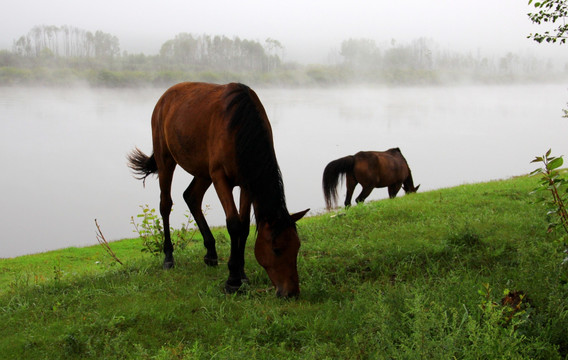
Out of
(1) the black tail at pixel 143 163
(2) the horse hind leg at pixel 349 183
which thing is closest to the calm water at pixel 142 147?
(2) the horse hind leg at pixel 349 183

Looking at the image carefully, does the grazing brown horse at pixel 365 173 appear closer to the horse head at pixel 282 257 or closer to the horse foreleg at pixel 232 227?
the horse foreleg at pixel 232 227

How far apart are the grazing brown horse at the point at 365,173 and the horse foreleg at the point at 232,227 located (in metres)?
6.60

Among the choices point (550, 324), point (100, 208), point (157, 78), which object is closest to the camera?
point (550, 324)

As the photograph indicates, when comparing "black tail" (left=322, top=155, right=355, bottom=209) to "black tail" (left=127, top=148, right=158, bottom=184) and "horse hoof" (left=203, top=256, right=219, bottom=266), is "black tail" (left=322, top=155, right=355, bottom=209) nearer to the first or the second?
"black tail" (left=127, top=148, right=158, bottom=184)

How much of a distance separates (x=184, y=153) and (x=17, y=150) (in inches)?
2435

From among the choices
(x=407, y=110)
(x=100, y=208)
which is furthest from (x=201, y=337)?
(x=407, y=110)

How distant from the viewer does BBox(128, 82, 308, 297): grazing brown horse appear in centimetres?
443

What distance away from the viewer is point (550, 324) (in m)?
3.30

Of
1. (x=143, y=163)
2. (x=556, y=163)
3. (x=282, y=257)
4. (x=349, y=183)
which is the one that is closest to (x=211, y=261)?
(x=282, y=257)

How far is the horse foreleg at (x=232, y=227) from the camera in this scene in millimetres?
4688

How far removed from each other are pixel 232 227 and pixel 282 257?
2.04 feet

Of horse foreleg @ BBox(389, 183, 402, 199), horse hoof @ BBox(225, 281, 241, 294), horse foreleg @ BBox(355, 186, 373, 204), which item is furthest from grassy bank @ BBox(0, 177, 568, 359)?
horse foreleg @ BBox(389, 183, 402, 199)

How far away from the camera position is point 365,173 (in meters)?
12.4

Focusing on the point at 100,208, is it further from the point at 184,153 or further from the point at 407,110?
the point at 407,110
